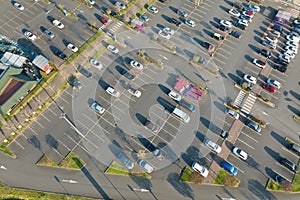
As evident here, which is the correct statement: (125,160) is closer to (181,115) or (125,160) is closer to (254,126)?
(181,115)

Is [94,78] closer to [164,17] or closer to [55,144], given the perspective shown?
[55,144]

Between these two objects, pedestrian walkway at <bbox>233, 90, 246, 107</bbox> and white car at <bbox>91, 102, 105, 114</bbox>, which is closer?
white car at <bbox>91, 102, 105, 114</bbox>

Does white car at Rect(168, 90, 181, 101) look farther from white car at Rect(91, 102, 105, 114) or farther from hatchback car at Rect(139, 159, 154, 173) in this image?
hatchback car at Rect(139, 159, 154, 173)

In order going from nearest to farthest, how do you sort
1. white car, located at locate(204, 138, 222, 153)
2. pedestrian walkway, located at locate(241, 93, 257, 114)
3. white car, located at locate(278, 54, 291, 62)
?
white car, located at locate(204, 138, 222, 153) < pedestrian walkway, located at locate(241, 93, 257, 114) < white car, located at locate(278, 54, 291, 62)

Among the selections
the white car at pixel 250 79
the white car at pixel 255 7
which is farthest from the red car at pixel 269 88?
the white car at pixel 255 7

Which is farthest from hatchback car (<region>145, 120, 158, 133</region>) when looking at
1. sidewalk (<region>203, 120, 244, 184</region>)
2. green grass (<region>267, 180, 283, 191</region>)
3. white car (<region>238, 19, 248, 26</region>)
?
white car (<region>238, 19, 248, 26</region>)

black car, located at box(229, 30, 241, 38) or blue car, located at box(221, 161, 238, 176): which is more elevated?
black car, located at box(229, 30, 241, 38)

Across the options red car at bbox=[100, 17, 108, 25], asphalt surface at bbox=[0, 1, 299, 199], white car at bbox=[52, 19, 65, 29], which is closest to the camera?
asphalt surface at bbox=[0, 1, 299, 199]
